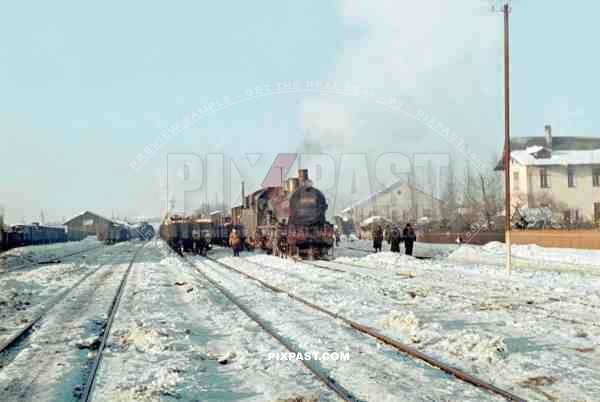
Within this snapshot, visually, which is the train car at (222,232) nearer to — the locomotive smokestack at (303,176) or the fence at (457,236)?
the locomotive smokestack at (303,176)

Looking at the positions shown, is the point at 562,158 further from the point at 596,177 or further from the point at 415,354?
the point at 415,354

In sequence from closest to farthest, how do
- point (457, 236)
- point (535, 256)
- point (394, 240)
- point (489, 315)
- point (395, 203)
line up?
point (489, 315)
point (535, 256)
point (394, 240)
point (457, 236)
point (395, 203)

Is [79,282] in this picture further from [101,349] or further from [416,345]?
[416,345]

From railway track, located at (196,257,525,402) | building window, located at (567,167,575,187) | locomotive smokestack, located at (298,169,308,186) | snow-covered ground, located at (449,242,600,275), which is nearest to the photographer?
railway track, located at (196,257,525,402)

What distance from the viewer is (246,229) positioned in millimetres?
36938

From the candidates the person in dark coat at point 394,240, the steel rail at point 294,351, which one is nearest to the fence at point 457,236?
the person in dark coat at point 394,240

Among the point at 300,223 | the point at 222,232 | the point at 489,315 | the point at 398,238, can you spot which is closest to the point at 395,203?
the point at 222,232

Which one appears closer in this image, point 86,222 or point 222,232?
point 222,232

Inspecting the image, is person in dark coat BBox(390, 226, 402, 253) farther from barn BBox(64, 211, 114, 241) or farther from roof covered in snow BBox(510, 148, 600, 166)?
barn BBox(64, 211, 114, 241)

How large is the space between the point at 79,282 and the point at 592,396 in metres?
17.8

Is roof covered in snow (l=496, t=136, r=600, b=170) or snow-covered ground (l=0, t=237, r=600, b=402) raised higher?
roof covered in snow (l=496, t=136, r=600, b=170)

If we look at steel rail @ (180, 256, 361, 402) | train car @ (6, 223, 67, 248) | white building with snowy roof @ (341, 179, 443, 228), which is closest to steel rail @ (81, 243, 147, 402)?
steel rail @ (180, 256, 361, 402)

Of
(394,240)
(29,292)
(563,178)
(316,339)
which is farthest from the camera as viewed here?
(563,178)

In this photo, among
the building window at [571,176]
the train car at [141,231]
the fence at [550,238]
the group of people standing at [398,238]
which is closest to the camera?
the fence at [550,238]
